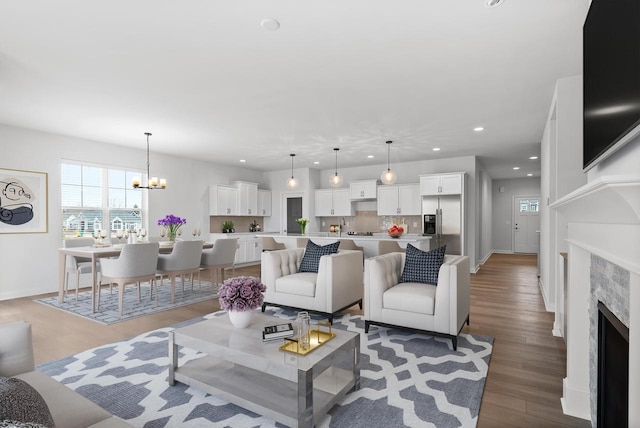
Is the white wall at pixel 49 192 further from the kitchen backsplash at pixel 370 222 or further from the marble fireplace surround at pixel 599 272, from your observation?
the marble fireplace surround at pixel 599 272

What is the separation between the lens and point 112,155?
249 inches

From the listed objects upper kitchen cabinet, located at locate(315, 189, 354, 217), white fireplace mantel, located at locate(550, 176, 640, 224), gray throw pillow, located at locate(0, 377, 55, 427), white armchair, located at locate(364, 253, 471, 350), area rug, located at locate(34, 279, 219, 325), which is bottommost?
area rug, located at locate(34, 279, 219, 325)

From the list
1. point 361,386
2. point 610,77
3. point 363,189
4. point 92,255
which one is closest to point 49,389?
point 361,386

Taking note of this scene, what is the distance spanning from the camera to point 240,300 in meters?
2.40

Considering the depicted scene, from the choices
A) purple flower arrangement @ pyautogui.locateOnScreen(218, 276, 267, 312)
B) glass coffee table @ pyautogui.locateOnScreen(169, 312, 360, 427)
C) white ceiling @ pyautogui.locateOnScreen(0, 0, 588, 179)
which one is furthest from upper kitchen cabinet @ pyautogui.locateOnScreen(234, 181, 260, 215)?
purple flower arrangement @ pyautogui.locateOnScreen(218, 276, 267, 312)

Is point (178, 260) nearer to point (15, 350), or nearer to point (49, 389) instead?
point (15, 350)

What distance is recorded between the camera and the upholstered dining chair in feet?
14.0

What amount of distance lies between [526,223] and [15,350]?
1249 centimetres

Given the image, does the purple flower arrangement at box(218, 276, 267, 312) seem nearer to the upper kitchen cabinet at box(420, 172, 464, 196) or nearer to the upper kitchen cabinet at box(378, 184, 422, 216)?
the upper kitchen cabinet at box(420, 172, 464, 196)

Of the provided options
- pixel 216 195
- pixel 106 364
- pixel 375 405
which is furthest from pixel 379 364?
pixel 216 195

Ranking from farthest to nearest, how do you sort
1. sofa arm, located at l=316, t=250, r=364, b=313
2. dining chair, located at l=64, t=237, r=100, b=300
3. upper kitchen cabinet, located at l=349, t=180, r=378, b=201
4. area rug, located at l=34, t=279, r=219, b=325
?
upper kitchen cabinet, located at l=349, t=180, r=378, b=201
dining chair, located at l=64, t=237, r=100, b=300
area rug, located at l=34, t=279, r=219, b=325
sofa arm, located at l=316, t=250, r=364, b=313

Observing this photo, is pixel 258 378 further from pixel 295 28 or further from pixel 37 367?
pixel 295 28

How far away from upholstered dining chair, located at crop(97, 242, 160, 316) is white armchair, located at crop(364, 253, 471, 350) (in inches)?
114

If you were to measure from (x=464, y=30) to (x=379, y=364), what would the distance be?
264cm
